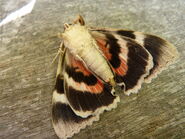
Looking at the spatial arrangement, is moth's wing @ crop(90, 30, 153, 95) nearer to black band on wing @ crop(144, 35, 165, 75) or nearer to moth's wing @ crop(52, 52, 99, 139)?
black band on wing @ crop(144, 35, 165, 75)

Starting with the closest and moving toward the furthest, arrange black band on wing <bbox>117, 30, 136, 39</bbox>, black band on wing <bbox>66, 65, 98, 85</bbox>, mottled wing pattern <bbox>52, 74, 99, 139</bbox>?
mottled wing pattern <bbox>52, 74, 99, 139</bbox>
black band on wing <bbox>66, 65, 98, 85</bbox>
black band on wing <bbox>117, 30, 136, 39</bbox>

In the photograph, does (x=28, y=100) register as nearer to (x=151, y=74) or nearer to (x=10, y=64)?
(x=10, y=64)

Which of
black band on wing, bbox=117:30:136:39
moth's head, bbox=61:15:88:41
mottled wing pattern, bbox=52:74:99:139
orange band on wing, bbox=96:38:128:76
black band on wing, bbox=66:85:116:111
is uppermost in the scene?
moth's head, bbox=61:15:88:41

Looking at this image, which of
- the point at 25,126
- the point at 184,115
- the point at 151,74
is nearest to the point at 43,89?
the point at 25,126

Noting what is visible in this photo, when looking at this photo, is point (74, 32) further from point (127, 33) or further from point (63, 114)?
point (63, 114)

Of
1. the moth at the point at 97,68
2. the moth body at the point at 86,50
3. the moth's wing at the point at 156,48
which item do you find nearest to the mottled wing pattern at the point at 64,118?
the moth at the point at 97,68

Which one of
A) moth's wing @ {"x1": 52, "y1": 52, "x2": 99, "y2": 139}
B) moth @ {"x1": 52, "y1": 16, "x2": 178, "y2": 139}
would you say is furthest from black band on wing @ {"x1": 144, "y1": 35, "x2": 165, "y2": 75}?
moth's wing @ {"x1": 52, "y1": 52, "x2": 99, "y2": 139}

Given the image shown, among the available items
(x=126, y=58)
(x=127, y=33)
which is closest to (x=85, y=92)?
(x=126, y=58)

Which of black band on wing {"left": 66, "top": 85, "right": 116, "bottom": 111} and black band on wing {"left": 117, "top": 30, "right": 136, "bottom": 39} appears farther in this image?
black band on wing {"left": 117, "top": 30, "right": 136, "bottom": 39}
